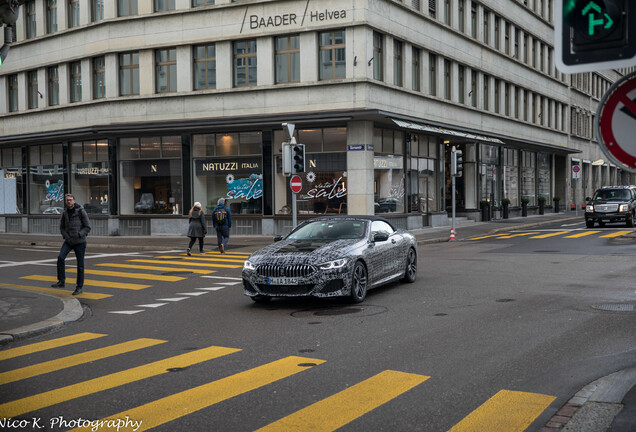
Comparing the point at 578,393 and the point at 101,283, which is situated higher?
the point at 578,393

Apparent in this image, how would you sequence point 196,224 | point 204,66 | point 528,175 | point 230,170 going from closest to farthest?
1. point 196,224
2. point 230,170
3. point 204,66
4. point 528,175

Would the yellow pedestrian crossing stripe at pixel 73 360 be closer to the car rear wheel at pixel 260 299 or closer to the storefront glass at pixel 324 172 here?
the car rear wheel at pixel 260 299

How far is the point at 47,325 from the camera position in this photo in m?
9.85

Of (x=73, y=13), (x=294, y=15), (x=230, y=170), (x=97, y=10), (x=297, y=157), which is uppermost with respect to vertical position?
(x=73, y=13)

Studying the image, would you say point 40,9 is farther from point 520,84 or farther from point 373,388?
point 373,388

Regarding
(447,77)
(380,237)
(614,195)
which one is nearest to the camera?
(380,237)

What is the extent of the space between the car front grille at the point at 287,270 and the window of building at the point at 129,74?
23.3 metres

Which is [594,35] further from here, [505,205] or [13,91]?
[505,205]

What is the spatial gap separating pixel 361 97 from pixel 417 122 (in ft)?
14.9

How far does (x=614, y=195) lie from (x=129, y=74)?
23228mm

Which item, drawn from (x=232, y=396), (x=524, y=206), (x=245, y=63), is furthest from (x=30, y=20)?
(x=232, y=396)

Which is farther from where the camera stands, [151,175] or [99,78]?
[99,78]

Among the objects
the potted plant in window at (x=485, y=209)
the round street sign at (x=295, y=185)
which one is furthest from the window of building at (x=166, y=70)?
the potted plant in window at (x=485, y=209)

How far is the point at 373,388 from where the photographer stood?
6.17 meters
